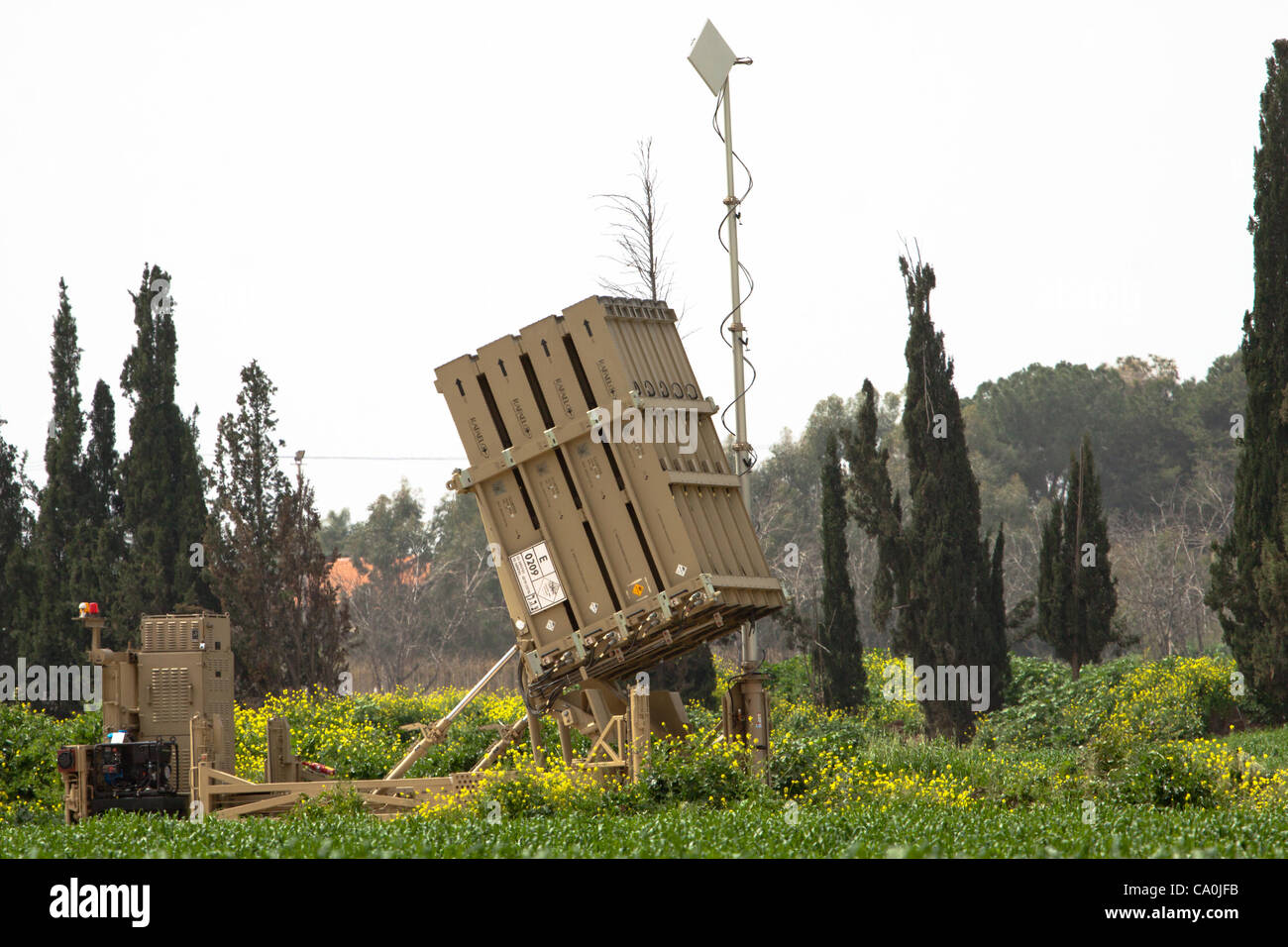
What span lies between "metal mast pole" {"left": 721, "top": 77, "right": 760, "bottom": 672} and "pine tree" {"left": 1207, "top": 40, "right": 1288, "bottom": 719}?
12.9m

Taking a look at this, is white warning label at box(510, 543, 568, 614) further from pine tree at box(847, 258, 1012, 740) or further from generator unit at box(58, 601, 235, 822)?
pine tree at box(847, 258, 1012, 740)

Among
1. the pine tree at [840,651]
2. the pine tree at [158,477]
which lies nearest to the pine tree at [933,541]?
the pine tree at [840,651]

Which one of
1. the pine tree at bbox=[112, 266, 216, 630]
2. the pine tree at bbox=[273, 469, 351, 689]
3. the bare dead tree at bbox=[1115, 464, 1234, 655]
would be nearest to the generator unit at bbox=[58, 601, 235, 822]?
the pine tree at bbox=[273, 469, 351, 689]

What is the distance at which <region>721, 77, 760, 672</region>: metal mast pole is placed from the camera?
48.3ft

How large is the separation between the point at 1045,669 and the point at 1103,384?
34.1m

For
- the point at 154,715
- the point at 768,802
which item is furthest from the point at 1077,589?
the point at 154,715

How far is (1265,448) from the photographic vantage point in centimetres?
2484

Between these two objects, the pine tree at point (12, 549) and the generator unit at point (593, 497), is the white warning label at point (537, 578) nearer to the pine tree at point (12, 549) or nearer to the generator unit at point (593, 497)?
the generator unit at point (593, 497)

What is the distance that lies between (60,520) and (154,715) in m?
17.6

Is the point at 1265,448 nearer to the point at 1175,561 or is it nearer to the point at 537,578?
the point at 537,578

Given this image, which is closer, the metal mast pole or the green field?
the green field

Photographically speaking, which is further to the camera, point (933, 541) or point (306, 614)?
point (933, 541)

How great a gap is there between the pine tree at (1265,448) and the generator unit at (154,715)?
1752cm
